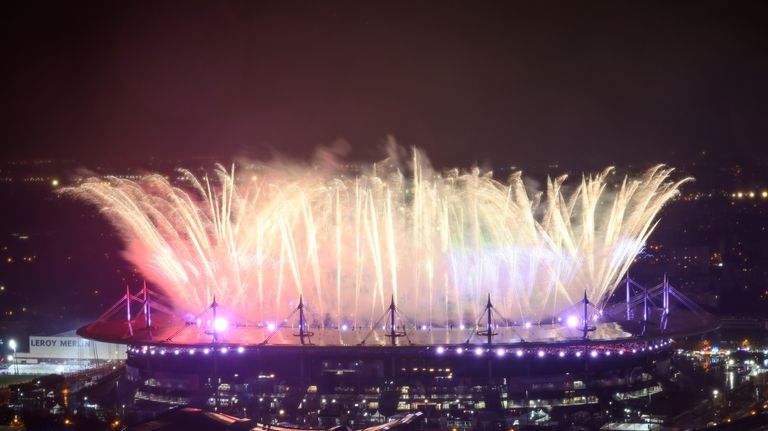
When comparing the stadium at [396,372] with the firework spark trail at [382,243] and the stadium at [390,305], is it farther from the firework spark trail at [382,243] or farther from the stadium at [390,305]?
the firework spark trail at [382,243]

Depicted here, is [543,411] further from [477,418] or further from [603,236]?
[603,236]

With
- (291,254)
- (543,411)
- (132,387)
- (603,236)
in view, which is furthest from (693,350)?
(132,387)

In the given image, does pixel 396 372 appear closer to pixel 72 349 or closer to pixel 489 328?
pixel 489 328

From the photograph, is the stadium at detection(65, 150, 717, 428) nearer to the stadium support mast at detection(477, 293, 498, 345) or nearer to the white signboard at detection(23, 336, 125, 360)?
the stadium support mast at detection(477, 293, 498, 345)

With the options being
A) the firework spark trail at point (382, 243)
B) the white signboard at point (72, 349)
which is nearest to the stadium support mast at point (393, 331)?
the firework spark trail at point (382, 243)

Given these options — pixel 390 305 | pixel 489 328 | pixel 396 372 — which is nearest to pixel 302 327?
pixel 390 305

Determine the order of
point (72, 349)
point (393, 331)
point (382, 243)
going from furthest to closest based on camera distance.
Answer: point (72, 349)
point (382, 243)
point (393, 331)
